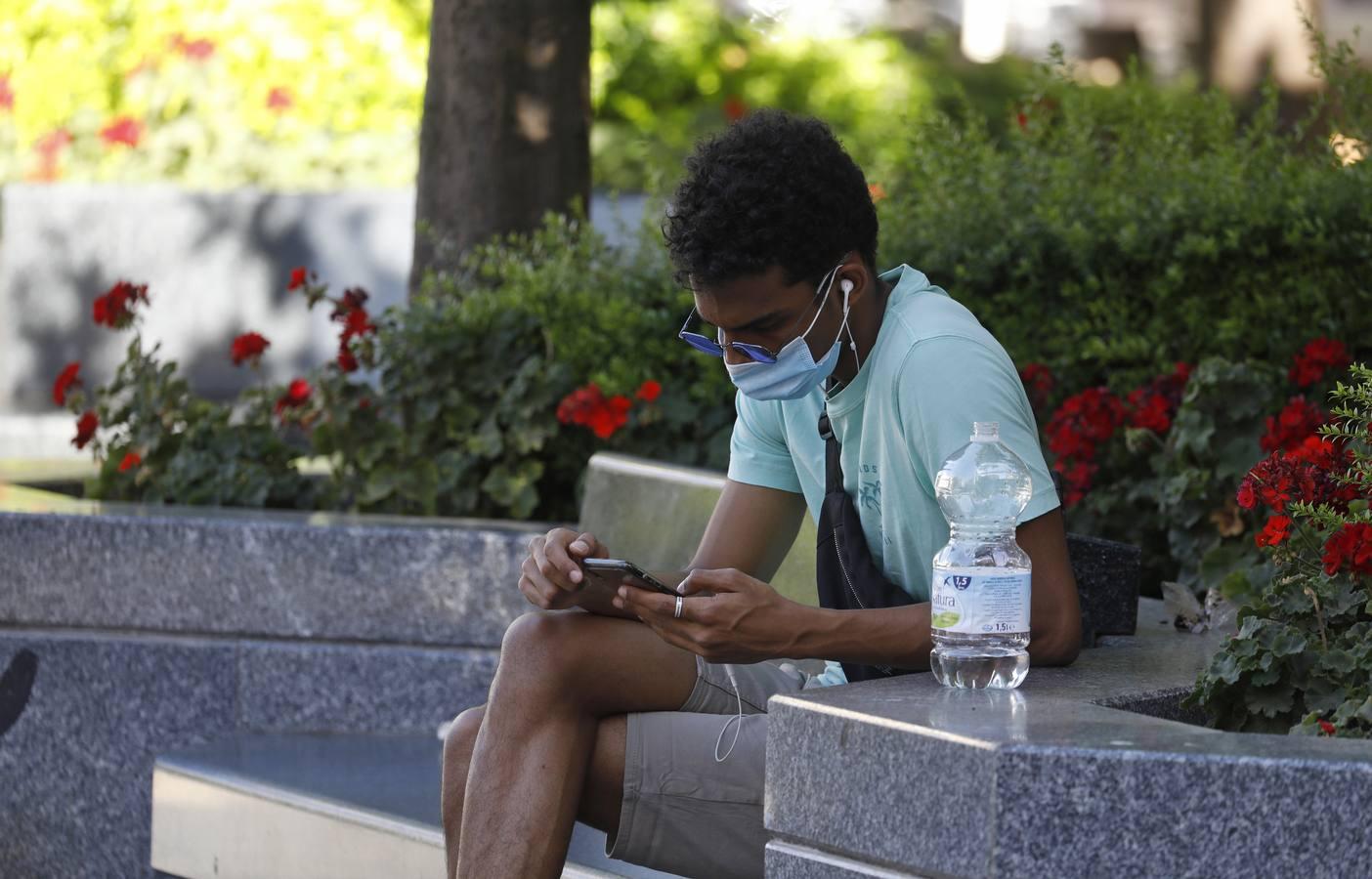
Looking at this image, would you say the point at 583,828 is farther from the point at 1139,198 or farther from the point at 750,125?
the point at 1139,198

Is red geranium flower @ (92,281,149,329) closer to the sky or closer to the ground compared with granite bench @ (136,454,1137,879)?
closer to the sky

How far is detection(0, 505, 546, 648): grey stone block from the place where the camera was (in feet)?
15.3

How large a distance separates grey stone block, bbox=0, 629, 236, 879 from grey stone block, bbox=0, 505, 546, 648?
0.28 ft

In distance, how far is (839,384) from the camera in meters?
3.04

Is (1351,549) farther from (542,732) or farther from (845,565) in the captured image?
(542,732)

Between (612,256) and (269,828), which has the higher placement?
(612,256)

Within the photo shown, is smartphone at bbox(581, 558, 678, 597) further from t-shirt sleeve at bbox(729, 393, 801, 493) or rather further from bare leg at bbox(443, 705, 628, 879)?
t-shirt sleeve at bbox(729, 393, 801, 493)

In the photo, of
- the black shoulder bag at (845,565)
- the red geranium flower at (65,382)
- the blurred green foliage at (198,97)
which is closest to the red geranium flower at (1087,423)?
the black shoulder bag at (845,565)

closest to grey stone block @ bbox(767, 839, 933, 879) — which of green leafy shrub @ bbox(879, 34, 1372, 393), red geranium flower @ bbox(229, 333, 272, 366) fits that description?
green leafy shrub @ bbox(879, 34, 1372, 393)

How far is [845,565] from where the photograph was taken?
2.96m

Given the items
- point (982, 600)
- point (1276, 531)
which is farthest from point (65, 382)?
point (1276, 531)

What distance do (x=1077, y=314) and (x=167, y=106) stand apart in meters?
7.89

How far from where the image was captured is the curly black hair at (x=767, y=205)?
2.88 m

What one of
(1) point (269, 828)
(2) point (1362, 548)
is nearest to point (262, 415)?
(1) point (269, 828)
